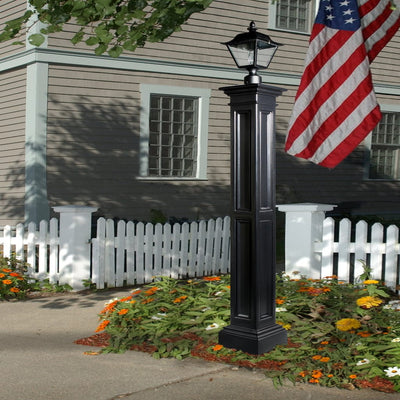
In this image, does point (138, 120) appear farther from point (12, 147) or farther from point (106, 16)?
point (106, 16)

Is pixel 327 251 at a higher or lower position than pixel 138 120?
lower

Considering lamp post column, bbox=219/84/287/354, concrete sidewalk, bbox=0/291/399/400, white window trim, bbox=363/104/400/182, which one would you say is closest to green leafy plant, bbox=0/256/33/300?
concrete sidewalk, bbox=0/291/399/400

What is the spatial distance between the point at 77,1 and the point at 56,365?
145 inches

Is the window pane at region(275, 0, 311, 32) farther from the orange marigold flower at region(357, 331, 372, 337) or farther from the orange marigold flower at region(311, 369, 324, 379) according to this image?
the orange marigold flower at region(311, 369, 324, 379)

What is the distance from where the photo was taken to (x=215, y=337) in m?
6.02

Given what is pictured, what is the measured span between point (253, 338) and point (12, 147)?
862 centimetres

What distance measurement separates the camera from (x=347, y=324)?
579 cm

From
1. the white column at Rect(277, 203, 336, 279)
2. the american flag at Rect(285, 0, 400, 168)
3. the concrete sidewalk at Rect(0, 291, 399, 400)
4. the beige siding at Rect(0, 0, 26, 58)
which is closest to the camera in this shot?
the concrete sidewalk at Rect(0, 291, 399, 400)

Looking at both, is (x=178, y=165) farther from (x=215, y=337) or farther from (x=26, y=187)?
(x=215, y=337)

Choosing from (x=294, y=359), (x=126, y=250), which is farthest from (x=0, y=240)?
(x=294, y=359)

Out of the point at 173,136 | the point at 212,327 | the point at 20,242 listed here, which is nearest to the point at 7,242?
the point at 20,242

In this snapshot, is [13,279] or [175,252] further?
[175,252]

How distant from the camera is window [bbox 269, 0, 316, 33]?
1512 centimetres

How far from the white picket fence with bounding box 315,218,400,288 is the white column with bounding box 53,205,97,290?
318 centimetres
